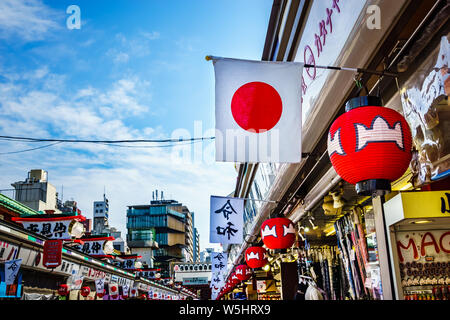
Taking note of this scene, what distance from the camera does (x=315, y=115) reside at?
5.20 m

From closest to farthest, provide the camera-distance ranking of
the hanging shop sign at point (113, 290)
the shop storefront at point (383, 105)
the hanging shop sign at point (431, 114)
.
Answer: the hanging shop sign at point (431, 114) → the shop storefront at point (383, 105) → the hanging shop sign at point (113, 290)

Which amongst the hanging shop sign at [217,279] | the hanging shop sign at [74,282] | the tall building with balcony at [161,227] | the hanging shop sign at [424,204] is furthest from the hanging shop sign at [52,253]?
the tall building with balcony at [161,227]

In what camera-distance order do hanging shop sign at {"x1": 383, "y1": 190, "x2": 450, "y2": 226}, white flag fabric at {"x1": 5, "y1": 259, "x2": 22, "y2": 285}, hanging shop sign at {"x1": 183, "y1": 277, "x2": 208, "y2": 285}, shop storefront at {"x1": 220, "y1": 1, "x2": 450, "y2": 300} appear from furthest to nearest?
hanging shop sign at {"x1": 183, "y1": 277, "x2": 208, "y2": 285}, white flag fabric at {"x1": 5, "y1": 259, "x2": 22, "y2": 285}, hanging shop sign at {"x1": 383, "y1": 190, "x2": 450, "y2": 226}, shop storefront at {"x1": 220, "y1": 1, "x2": 450, "y2": 300}

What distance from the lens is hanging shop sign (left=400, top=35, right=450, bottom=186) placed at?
10.4 ft

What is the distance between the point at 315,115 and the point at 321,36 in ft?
3.48

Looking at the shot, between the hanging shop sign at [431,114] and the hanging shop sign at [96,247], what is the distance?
19.1m

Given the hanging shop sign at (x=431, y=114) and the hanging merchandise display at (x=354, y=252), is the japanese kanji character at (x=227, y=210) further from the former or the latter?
the hanging shop sign at (x=431, y=114)

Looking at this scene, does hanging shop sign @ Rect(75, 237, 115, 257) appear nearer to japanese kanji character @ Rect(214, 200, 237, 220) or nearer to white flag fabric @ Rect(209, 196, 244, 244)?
white flag fabric @ Rect(209, 196, 244, 244)

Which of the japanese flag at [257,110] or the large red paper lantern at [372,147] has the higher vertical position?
the japanese flag at [257,110]

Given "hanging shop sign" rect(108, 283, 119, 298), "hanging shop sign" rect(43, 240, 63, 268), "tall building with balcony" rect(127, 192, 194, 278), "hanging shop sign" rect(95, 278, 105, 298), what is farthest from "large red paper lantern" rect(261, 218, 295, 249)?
"tall building with balcony" rect(127, 192, 194, 278)

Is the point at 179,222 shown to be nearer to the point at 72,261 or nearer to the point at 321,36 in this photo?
the point at 72,261

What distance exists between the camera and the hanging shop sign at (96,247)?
797 inches

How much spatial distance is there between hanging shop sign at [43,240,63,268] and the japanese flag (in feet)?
35.8
